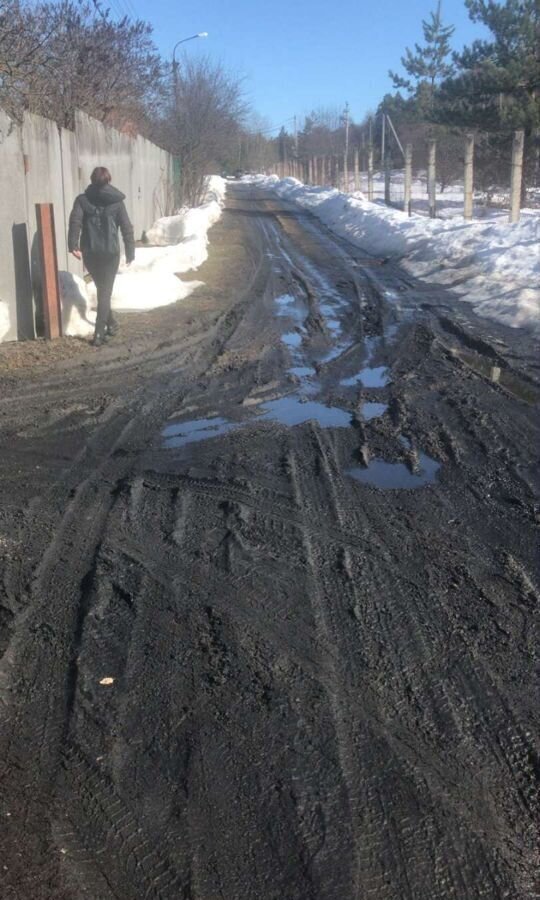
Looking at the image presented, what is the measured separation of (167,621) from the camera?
12.2 feet

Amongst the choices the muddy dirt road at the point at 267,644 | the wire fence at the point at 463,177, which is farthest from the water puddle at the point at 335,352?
the wire fence at the point at 463,177

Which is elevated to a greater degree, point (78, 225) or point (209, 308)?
point (78, 225)

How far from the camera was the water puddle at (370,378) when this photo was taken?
8.10 metres

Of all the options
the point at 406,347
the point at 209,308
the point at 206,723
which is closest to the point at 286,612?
the point at 206,723

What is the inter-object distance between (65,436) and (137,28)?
51.8 ft

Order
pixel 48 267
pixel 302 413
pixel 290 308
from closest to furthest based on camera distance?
pixel 302 413
pixel 48 267
pixel 290 308

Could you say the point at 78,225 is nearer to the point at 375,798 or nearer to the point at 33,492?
the point at 33,492

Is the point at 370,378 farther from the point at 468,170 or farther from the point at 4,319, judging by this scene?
the point at 468,170

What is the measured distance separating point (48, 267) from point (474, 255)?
33.2 ft

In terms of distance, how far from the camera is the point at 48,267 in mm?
9234

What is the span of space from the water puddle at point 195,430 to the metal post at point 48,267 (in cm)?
347

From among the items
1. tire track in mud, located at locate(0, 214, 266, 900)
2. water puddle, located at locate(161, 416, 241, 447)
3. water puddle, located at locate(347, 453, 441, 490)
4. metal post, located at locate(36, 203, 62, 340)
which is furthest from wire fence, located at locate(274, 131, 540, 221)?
tire track in mud, located at locate(0, 214, 266, 900)

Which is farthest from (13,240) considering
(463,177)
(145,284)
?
(463,177)

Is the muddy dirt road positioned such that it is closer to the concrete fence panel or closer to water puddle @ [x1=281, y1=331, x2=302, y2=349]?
→ the concrete fence panel
